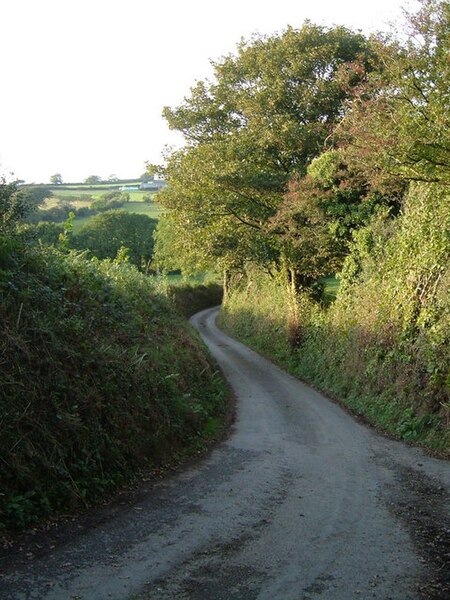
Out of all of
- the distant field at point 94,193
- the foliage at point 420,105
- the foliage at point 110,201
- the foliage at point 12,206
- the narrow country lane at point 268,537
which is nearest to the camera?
the narrow country lane at point 268,537

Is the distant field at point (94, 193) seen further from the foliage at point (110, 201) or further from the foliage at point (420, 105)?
the foliage at point (420, 105)

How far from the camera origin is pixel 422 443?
13.7m

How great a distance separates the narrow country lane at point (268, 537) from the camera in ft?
18.9

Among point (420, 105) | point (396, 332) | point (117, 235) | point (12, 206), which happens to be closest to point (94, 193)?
point (117, 235)

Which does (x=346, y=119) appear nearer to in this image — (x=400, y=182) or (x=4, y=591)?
(x=400, y=182)

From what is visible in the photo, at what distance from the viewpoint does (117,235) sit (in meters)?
73.6

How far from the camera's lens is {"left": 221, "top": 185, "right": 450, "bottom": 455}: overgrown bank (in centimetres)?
1471

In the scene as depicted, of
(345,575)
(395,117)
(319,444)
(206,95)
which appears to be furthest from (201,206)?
(345,575)

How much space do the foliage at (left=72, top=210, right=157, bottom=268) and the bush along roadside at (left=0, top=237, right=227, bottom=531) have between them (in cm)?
5672

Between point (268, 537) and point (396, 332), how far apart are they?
11.5m

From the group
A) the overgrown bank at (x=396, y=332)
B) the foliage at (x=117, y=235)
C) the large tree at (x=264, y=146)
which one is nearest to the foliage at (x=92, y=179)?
the foliage at (x=117, y=235)

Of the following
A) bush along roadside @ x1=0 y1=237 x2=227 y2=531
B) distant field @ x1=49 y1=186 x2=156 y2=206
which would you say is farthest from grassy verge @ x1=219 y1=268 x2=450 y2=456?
distant field @ x1=49 y1=186 x2=156 y2=206

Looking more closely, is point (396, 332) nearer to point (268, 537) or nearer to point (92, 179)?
point (268, 537)

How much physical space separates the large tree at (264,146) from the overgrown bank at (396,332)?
20.2ft
